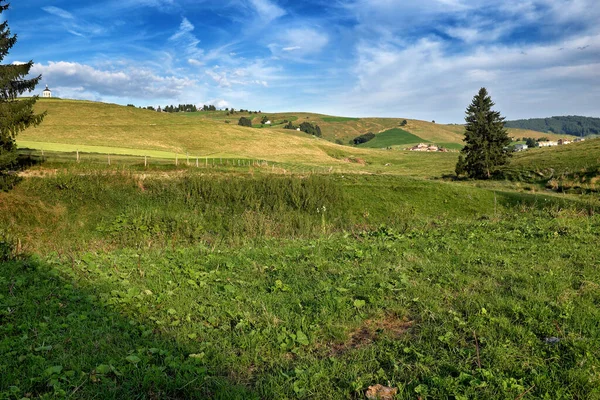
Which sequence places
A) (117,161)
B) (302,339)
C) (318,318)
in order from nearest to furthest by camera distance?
(302,339)
(318,318)
(117,161)

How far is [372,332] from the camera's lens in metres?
5.52

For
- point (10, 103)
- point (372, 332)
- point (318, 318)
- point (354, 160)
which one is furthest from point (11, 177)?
point (354, 160)

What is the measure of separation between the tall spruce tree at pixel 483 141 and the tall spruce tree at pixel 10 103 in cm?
4949

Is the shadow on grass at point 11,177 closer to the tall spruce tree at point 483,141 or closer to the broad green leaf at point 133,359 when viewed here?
the broad green leaf at point 133,359

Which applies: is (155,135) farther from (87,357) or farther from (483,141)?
(87,357)

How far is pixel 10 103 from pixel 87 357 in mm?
30188

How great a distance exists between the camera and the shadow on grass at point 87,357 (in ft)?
13.5

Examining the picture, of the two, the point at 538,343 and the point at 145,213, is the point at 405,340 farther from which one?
the point at 145,213

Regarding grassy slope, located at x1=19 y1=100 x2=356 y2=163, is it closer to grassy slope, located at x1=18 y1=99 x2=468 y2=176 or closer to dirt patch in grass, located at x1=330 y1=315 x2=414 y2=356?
grassy slope, located at x1=18 y1=99 x2=468 y2=176

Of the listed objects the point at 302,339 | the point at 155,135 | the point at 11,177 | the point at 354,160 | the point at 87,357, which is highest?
the point at 155,135

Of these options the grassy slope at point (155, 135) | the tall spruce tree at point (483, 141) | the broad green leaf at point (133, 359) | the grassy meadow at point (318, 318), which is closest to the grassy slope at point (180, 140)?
the grassy slope at point (155, 135)

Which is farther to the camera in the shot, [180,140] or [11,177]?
[180,140]

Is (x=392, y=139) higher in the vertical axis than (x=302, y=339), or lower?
higher

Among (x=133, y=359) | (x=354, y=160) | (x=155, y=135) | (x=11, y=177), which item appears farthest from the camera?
(x=354, y=160)
